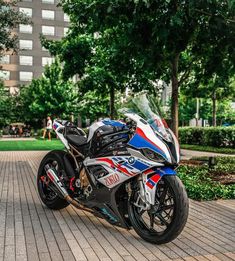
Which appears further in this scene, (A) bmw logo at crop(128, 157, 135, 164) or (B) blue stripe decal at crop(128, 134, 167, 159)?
(A) bmw logo at crop(128, 157, 135, 164)

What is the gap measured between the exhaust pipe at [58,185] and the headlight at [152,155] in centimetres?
140

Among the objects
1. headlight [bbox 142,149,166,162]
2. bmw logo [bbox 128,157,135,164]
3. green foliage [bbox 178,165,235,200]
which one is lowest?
green foliage [bbox 178,165,235,200]

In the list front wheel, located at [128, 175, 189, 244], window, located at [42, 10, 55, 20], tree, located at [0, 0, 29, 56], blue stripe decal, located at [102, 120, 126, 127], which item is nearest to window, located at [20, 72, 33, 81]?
window, located at [42, 10, 55, 20]

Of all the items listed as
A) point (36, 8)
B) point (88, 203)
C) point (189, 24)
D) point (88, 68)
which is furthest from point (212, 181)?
point (36, 8)

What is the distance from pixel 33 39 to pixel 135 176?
71864 mm

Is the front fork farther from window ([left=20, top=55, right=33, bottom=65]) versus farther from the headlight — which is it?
window ([left=20, top=55, right=33, bottom=65])


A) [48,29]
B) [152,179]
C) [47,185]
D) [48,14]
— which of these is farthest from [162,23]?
[48,14]

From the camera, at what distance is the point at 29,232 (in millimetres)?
4785

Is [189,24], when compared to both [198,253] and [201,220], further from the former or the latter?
[198,253]

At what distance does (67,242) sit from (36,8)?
73.0 metres

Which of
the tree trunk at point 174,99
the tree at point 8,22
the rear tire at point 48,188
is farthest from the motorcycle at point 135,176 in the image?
the tree at point 8,22

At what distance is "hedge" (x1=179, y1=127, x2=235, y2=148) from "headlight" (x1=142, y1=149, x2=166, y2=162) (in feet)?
52.5

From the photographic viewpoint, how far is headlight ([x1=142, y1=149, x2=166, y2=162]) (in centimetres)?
421

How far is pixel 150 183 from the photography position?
4.33 m
